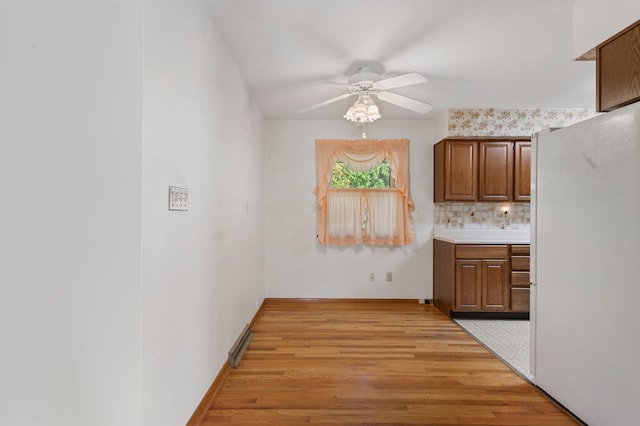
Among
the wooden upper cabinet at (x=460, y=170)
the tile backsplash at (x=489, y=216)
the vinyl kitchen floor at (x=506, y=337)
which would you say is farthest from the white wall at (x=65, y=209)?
the tile backsplash at (x=489, y=216)

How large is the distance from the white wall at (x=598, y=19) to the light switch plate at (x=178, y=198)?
8.06 feet

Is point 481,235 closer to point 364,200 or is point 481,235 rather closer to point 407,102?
point 364,200

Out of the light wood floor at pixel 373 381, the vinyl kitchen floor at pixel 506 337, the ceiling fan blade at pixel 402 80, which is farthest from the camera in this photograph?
the vinyl kitchen floor at pixel 506 337

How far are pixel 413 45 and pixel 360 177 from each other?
87.5 inches

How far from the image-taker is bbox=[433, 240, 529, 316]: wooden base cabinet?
3.79 metres

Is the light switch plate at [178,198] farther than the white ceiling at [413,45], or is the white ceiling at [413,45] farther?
the white ceiling at [413,45]

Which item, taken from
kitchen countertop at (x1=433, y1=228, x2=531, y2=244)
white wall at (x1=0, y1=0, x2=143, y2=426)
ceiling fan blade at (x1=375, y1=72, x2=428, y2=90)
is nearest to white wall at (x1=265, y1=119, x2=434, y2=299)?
kitchen countertop at (x1=433, y1=228, x2=531, y2=244)

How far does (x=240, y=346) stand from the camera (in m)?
2.79

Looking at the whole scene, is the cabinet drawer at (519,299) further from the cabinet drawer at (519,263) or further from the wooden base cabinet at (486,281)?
the cabinet drawer at (519,263)

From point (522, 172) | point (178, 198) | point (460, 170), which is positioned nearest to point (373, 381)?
point (178, 198)

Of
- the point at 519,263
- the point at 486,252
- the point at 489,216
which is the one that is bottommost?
the point at 519,263

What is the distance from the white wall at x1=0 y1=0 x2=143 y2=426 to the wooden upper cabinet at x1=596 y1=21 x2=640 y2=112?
2277 millimetres

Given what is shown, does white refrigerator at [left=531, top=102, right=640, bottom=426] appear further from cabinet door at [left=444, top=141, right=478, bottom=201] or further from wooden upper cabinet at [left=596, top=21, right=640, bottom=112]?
cabinet door at [left=444, top=141, right=478, bottom=201]

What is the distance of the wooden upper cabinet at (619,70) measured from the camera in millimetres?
1582
